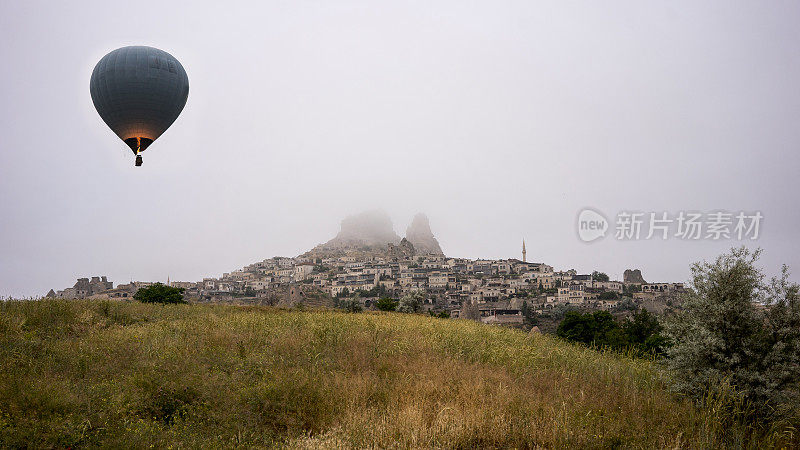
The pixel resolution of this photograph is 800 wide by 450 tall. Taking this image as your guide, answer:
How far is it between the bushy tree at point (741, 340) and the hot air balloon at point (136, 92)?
Result: 2402 centimetres

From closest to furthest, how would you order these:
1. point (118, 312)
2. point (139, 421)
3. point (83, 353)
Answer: point (139, 421)
point (83, 353)
point (118, 312)

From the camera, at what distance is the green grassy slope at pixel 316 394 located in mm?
6062

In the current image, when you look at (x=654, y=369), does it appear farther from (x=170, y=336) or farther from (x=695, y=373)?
(x=170, y=336)

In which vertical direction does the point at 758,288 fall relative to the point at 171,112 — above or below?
below

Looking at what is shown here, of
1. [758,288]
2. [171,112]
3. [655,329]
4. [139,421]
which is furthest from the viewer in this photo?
[655,329]

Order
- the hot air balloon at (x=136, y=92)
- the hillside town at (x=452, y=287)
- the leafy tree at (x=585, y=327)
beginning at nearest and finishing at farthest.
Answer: the hot air balloon at (x=136, y=92) < the leafy tree at (x=585, y=327) < the hillside town at (x=452, y=287)

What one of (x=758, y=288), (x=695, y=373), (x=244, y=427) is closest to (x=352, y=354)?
(x=244, y=427)

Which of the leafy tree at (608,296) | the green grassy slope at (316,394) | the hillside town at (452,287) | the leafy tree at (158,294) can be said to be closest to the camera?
the green grassy slope at (316,394)

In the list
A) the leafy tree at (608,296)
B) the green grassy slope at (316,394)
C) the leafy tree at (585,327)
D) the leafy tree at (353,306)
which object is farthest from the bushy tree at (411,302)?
the leafy tree at (608,296)

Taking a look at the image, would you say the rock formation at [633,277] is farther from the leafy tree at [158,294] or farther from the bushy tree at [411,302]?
the leafy tree at [158,294]

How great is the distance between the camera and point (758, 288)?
8180 mm

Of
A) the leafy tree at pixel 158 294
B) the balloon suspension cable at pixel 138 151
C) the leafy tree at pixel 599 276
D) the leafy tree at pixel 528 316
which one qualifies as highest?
the balloon suspension cable at pixel 138 151

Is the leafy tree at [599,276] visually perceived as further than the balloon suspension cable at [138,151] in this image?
Yes

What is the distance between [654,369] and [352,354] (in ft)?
23.6
